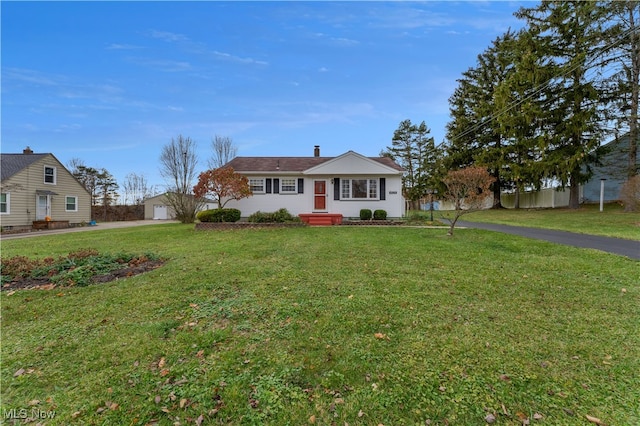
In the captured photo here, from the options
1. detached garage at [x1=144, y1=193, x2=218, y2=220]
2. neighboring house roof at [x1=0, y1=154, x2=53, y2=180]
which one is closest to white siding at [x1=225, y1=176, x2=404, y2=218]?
neighboring house roof at [x1=0, y1=154, x2=53, y2=180]

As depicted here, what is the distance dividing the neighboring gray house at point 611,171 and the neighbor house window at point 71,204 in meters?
39.2

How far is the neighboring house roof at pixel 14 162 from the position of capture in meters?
19.1

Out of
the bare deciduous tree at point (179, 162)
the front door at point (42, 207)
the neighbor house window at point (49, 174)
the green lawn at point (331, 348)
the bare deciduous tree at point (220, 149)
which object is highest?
the bare deciduous tree at point (220, 149)

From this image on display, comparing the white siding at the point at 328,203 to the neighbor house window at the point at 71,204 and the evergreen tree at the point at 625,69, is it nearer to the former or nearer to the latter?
the evergreen tree at the point at 625,69

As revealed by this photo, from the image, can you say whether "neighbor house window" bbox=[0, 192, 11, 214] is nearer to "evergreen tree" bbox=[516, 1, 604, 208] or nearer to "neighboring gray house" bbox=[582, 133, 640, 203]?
"evergreen tree" bbox=[516, 1, 604, 208]

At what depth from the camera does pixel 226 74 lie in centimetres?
1491

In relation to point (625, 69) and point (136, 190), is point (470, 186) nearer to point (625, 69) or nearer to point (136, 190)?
point (625, 69)

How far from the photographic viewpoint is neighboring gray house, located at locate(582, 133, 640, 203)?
1911cm

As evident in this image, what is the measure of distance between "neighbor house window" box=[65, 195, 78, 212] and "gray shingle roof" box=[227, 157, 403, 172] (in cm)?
1562

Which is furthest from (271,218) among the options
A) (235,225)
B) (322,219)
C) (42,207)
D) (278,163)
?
(42,207)

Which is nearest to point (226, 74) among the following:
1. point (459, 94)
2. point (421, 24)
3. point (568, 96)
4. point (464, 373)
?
point (421, 24)

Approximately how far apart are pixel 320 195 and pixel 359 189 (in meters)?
2.26

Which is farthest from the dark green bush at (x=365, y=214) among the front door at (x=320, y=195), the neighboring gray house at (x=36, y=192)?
the neighboring gray house at (x=36, y=192)

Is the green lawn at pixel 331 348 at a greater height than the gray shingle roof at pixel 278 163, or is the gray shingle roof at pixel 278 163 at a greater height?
the gray shingle roof at pixel 278 163
